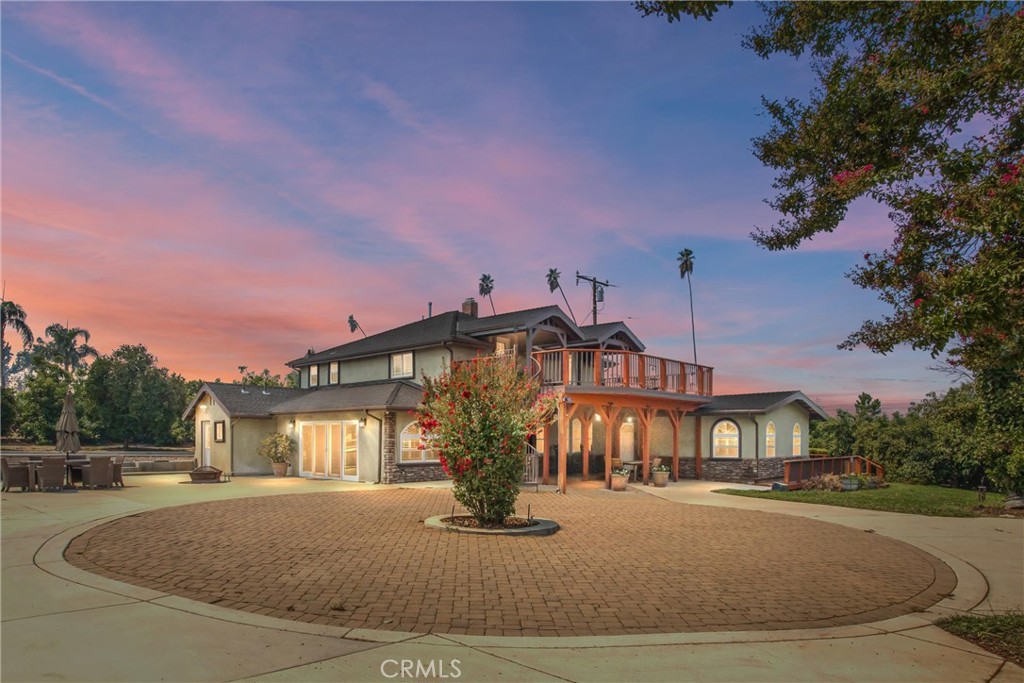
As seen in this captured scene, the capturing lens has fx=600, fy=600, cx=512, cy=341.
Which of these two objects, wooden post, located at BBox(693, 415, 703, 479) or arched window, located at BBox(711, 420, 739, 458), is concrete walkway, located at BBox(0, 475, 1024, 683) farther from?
wooden post, located at BBox(693, 415, 703, 479)

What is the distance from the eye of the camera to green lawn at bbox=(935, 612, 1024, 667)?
5.23 m

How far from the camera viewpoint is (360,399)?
2244 centimetres

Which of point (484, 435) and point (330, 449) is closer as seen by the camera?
point (484, 435)

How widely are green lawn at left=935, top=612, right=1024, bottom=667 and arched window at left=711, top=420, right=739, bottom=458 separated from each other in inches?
709

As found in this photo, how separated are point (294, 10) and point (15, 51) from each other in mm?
4802

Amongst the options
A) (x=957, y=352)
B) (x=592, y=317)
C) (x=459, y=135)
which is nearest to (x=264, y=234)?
(x=459, y=135)

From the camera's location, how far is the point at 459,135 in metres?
15.0

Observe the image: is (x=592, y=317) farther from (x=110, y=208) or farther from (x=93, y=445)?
(x=93, y=445)

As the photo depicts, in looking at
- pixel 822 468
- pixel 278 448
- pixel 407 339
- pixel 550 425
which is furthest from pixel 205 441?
pixel 822 468

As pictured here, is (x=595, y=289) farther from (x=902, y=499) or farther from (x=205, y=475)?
(x=205, y=475)

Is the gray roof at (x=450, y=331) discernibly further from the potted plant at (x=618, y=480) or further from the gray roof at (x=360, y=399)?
the potted plant at (x=618, y=480)

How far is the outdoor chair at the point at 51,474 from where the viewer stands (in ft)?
55.3

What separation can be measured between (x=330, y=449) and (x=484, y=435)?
13.4 m

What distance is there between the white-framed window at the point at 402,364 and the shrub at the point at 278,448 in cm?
495
